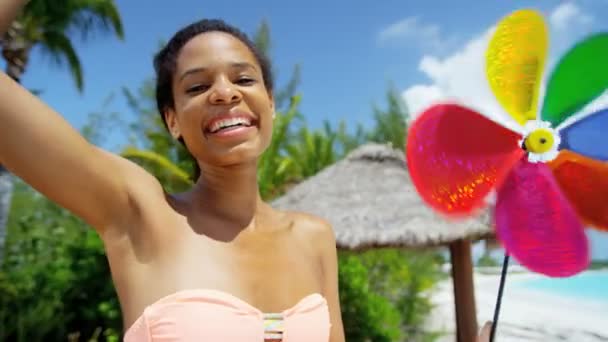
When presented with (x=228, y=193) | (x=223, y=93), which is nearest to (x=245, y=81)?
(x=223, y=93)

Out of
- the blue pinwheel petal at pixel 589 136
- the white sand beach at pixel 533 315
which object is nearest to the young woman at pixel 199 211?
the blue pinwheel petal at pixel 589 136

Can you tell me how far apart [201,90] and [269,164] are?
7834 millimetres

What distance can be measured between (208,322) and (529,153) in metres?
0.87

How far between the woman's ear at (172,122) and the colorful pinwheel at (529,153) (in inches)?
21.0

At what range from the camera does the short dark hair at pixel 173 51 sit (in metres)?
1.09

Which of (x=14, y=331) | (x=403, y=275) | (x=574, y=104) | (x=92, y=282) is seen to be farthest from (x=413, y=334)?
(x=574, y=104)

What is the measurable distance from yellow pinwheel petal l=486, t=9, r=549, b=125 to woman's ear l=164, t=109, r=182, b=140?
0.77m

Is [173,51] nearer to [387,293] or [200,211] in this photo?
[200,211]

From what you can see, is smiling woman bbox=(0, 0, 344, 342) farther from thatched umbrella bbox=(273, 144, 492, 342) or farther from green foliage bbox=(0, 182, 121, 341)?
green foliage bbox=(0, 182, 121, 341)

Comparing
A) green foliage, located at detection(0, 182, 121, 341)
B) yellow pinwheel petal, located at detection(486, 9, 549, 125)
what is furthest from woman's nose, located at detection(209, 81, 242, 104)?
green foliage, located at detection(0, 182, 121, 341)

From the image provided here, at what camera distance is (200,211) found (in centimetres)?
104

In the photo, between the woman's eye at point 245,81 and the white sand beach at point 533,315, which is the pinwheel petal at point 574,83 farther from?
the white sand beach at point 533,315

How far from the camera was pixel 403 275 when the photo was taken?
32.7 feet

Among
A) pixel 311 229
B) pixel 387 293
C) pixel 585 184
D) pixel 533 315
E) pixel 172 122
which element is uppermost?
pixel 172 122
